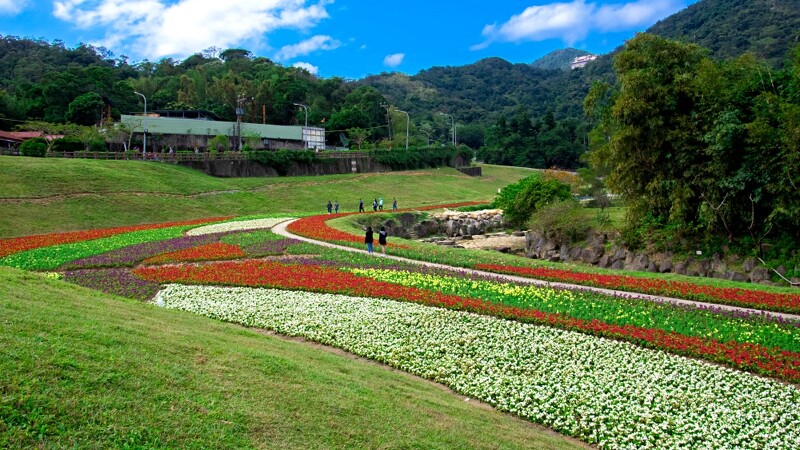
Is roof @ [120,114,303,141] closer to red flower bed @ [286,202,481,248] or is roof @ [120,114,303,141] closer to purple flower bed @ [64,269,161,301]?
red flower bed @ [286,202,481,248]

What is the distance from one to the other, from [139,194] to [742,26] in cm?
14394

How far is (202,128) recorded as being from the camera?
287ft

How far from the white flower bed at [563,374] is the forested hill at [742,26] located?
108 m

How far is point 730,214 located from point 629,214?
235 inches

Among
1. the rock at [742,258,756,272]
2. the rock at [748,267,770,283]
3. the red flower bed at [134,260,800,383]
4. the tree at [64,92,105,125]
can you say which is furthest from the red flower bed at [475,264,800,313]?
the tree at [64,92,105,125]

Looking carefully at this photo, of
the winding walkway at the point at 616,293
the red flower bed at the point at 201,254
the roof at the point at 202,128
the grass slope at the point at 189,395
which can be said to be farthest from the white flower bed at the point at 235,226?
the roof at the point at 202,128

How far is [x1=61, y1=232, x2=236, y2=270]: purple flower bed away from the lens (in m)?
26.3

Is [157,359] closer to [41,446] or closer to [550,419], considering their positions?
[41,446]

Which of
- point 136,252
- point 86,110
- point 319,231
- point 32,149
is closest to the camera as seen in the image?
point 136,252

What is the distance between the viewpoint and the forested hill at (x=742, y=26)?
119 meters

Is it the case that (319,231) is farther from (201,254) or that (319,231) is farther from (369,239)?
(201,254)

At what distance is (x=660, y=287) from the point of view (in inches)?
870

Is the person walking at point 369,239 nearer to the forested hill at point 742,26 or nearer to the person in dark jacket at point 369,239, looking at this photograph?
the person in dark jacket at point 369,239

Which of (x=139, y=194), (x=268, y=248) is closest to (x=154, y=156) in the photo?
(x=139, y=194)
